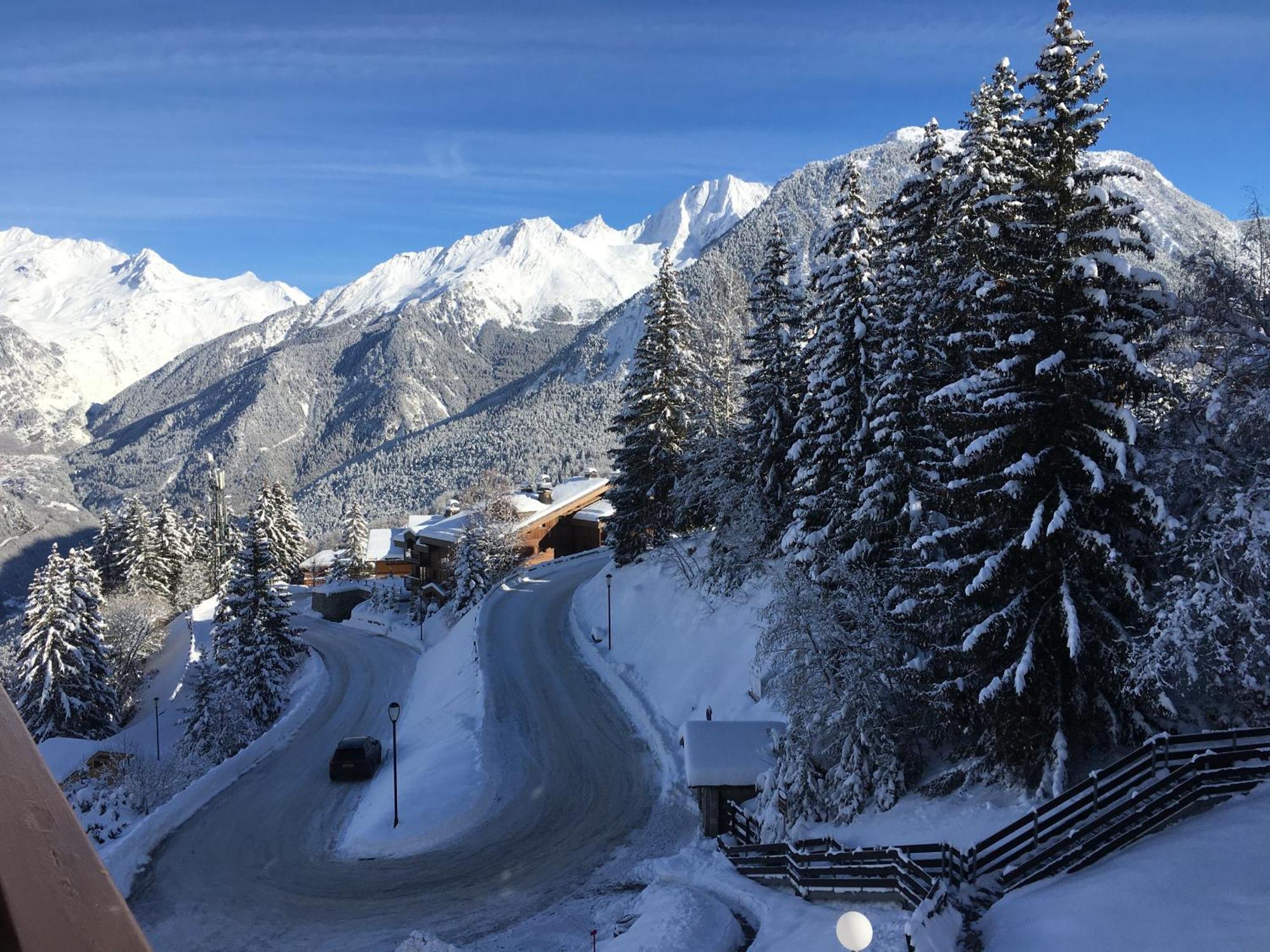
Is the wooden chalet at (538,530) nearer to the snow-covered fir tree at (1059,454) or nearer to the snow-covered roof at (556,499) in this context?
the snow-covered roof at (556,499)

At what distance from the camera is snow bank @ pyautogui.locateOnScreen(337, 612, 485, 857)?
2147cm

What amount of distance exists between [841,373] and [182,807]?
2457cm

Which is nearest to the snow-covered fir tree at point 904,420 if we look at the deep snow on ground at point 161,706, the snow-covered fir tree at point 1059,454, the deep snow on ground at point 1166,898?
the snow-covered fir tree at point 1059,454

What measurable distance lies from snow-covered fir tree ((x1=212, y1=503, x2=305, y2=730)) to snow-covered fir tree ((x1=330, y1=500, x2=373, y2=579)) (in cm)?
3491

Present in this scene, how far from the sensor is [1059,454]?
15391 mm

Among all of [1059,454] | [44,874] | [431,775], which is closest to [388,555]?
[431,775]

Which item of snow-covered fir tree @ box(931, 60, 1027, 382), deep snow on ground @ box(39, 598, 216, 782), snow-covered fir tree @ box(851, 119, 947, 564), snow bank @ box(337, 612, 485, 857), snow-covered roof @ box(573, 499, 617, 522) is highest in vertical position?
snow-covered fir tree @ box(931, 60, 1027, 382)

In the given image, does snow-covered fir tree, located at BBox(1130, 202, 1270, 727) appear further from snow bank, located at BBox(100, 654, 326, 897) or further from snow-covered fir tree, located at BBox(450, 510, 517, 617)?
snow-covered fir tree, located at BBox(450, 510, 517, 617)

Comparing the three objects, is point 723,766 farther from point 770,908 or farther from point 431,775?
point 431,775

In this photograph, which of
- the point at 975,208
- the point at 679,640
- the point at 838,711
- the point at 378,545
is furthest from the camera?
the point at 378,545

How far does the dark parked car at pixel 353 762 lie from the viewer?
90.7ft

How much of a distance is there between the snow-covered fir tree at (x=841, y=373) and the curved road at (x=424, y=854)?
9.76m

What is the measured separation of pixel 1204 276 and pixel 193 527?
102367mm

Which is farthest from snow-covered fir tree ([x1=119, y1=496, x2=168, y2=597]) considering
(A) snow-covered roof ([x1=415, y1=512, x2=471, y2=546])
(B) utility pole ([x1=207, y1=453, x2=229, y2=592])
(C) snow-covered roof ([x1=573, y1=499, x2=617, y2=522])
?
(C) snow-covered roof ([x1=573, y1=499, x2=617, y2=522])
